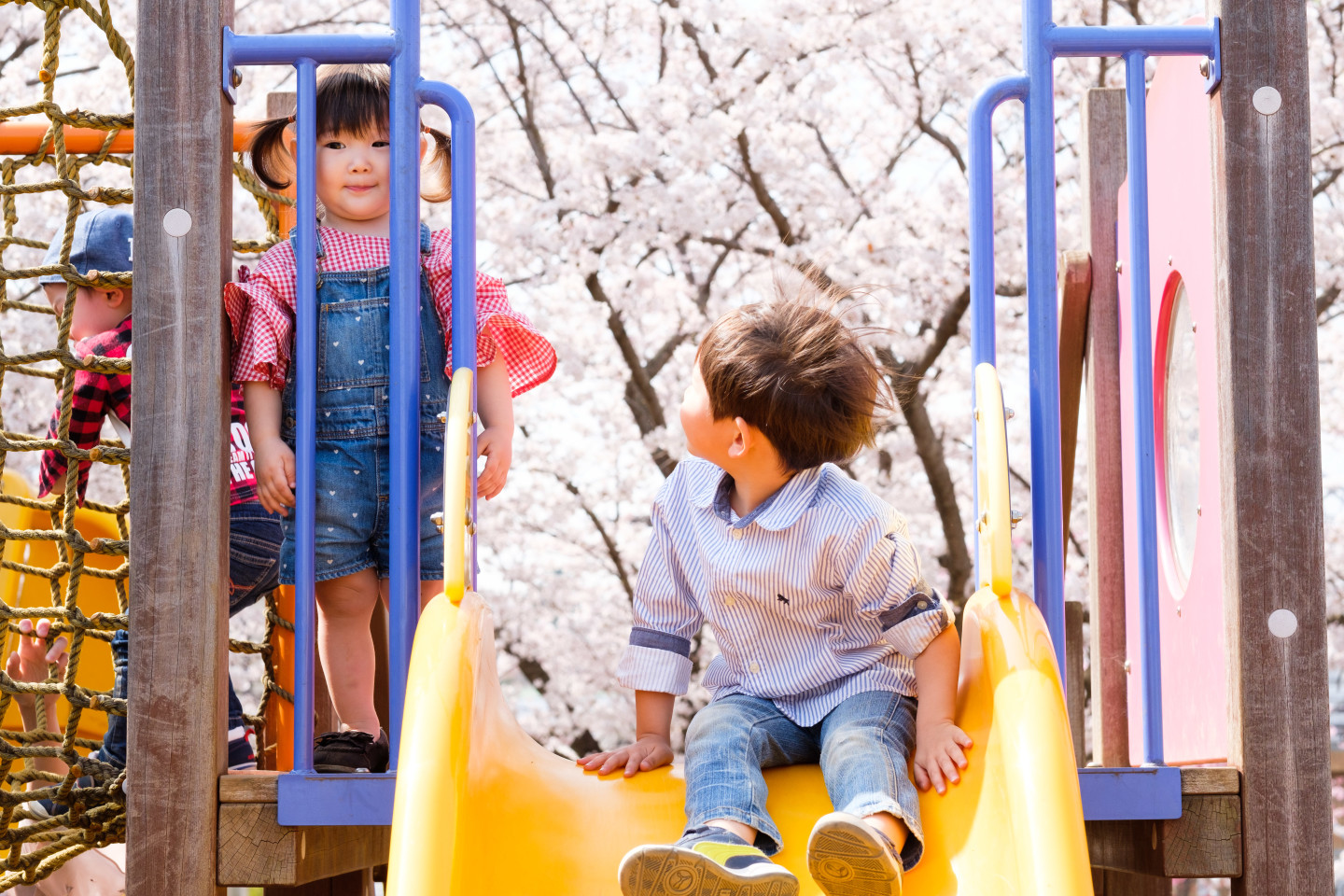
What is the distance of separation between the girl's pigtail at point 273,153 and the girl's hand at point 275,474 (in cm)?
70

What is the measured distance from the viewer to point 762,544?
195cm

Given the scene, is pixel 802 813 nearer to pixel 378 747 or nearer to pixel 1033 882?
pixel 1033 882

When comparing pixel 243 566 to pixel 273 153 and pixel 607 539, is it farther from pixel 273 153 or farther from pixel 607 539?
pixel 607 539

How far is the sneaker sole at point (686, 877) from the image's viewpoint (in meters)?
1.42

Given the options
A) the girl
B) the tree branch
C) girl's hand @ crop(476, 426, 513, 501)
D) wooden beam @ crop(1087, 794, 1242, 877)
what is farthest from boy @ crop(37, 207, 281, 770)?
the tree branch

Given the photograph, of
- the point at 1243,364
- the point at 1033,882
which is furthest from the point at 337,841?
the point at 1243,364

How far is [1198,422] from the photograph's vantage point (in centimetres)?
292

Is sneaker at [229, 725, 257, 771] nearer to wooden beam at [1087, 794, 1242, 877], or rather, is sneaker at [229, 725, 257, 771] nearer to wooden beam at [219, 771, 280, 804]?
wooden beam at [219, 771, 280, 804]

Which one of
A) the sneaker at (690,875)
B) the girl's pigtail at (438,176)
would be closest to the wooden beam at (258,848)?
the sneaker at (690,875)

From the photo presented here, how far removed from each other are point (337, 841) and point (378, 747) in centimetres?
18

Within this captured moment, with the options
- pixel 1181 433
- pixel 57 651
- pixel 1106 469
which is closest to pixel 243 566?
pixel 57 651

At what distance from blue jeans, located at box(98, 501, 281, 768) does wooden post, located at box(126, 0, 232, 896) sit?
63 centimetres

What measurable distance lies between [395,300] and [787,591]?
71cm

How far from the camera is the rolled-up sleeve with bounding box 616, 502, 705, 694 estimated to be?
205cm
